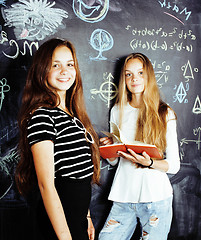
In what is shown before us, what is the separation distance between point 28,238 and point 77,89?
1.26m

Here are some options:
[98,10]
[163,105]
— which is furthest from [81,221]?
[98,10]

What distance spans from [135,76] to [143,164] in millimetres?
587

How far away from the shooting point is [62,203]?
4.04 ft

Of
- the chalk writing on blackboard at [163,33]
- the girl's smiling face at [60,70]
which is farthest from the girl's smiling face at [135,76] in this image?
the girl's smiling face at [60,70]

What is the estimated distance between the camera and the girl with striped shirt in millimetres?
1143

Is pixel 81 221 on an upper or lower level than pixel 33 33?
lower

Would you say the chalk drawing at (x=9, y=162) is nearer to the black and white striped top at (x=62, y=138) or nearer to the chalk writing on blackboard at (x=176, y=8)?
the black and white striped top at (x=62, y=138)

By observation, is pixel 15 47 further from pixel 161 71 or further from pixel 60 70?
pixel 161 71

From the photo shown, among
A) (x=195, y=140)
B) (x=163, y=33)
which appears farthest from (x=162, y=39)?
(x=195, y=140)

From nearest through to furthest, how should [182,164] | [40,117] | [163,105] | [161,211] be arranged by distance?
[40,117] < [161,211] < [163,105] < [182,164]

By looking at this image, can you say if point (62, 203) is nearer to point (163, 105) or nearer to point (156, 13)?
point (163, 105)

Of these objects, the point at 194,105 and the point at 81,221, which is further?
the point at 194,105

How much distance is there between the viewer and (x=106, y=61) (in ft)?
6.41

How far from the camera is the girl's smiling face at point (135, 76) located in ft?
5.81
